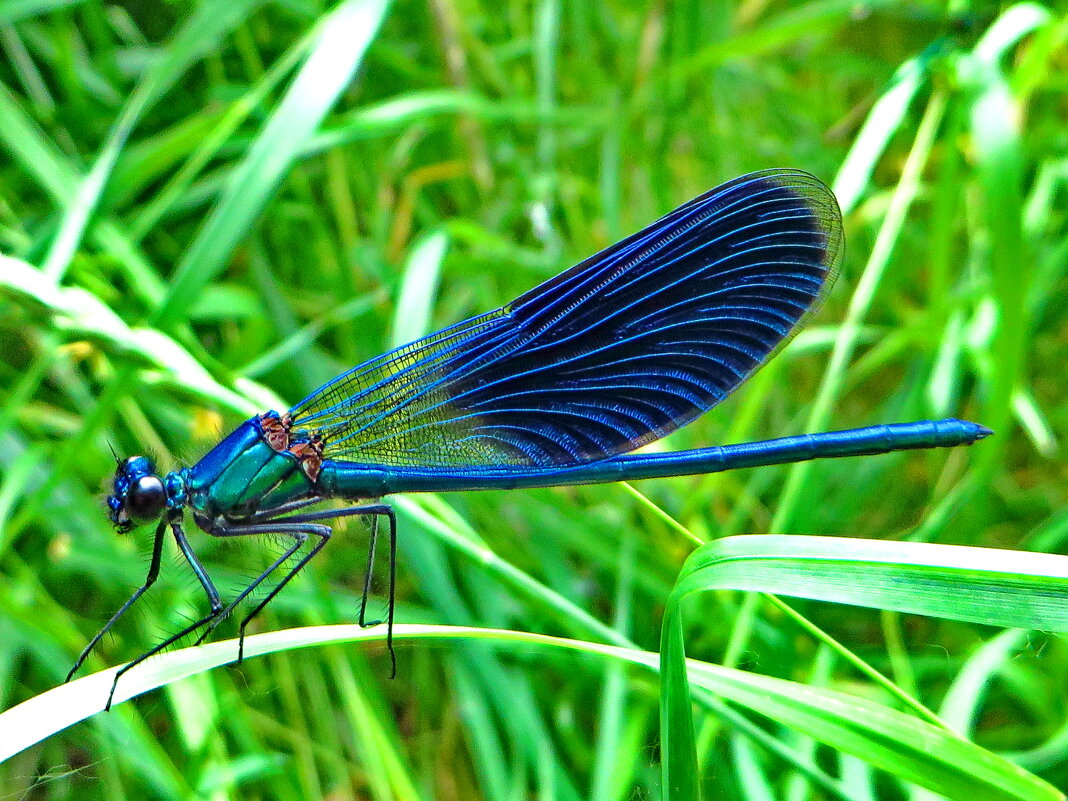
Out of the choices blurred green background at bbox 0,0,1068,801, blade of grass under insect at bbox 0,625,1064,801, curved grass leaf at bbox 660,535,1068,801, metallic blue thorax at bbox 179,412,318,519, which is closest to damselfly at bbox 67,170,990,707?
metallic blue thorax at bbox 179,412,318,519

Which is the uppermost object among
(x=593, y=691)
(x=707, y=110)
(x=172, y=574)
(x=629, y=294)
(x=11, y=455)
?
(x=707, y=110)

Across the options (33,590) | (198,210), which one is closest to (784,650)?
(33,590)

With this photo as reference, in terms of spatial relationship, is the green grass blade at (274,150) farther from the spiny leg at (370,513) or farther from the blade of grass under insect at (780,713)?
the blade of grass under insect at (780,713)

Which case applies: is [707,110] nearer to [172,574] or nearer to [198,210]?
[198,210]

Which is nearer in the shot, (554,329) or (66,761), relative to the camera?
(66,761)

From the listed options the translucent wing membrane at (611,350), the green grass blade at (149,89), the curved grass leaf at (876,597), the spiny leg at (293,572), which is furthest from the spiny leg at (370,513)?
the green grass blade at (149,89)

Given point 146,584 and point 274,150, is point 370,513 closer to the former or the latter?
point 146,584
